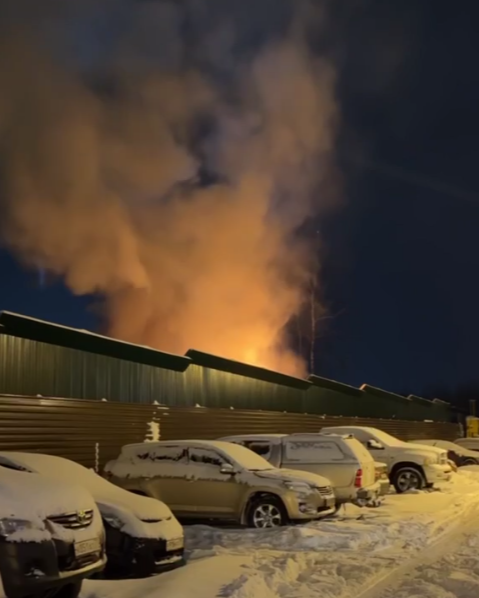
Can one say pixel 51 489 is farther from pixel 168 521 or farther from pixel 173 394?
pixel 173 394

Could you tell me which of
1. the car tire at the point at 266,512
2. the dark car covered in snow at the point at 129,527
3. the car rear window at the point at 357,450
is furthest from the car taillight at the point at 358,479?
the dark car covered in snow at the point at 129,527

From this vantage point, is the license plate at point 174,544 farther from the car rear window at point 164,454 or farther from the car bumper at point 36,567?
the car rear window at point 164,454

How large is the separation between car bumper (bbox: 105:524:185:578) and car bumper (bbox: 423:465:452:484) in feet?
37.9

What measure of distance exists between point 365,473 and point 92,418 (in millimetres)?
5767

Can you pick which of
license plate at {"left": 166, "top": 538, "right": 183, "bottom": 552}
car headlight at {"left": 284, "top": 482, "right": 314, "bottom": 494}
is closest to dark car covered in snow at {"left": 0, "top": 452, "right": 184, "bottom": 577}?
license plate at {"left": 166, "top": 538, "right": 183, "bottom": 552}

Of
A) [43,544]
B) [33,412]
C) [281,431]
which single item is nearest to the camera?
[43,544]

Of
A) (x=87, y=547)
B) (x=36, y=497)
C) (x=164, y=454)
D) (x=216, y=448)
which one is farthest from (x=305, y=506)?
(x=36, y=497)

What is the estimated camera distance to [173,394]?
18891 mm

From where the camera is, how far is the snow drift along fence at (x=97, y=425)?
13719 millimetres

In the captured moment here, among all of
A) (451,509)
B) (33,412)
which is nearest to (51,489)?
(33,412)

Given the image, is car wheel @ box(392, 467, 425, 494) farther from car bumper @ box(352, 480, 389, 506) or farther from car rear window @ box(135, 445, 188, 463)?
car rear window @ box(135, 445, 188, 463)

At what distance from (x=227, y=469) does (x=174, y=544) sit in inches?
155

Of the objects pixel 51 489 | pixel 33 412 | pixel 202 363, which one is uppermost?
pixel 202 363

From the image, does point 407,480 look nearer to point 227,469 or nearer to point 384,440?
point 384,440
